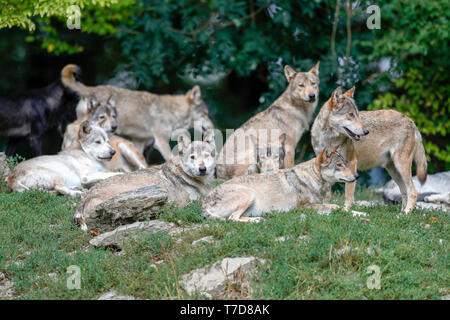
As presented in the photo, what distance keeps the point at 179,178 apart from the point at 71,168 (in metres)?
2.75

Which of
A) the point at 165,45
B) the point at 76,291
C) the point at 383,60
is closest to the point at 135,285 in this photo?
the point at 76,291

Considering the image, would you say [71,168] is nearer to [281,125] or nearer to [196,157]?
[196,157]

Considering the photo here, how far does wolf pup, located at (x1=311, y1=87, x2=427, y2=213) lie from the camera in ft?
30.0

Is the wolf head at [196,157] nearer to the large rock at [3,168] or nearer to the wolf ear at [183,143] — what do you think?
the wolf ear at [183,143]

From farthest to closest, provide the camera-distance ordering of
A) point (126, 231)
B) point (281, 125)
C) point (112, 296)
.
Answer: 1. point (281, 125)
2. point (126, 231)
3. point (112, 296)

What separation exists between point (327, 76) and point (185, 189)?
269 inches

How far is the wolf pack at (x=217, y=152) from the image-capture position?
821 cm

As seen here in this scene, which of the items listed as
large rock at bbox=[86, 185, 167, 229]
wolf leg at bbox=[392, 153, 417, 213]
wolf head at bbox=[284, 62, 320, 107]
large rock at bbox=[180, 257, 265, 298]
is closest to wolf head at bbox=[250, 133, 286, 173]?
wolf head at bbox=[284, 62, 320, 107]

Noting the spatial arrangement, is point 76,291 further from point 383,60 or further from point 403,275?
point 383,60

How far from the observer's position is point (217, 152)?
1140 cm

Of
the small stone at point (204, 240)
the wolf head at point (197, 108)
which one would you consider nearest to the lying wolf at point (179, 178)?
the small stone at point (204, 240)

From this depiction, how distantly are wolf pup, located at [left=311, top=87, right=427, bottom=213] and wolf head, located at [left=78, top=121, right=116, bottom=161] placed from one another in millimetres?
3877

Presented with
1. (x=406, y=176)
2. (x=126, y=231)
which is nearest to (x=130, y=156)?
(x=126, y=231)

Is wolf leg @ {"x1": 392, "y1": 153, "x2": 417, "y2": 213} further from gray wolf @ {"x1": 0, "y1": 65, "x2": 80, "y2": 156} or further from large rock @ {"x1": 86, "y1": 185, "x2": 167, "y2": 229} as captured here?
gray wolf @ {"x1": 0, "y1": 65, "x2": 80, "y2": 156}
